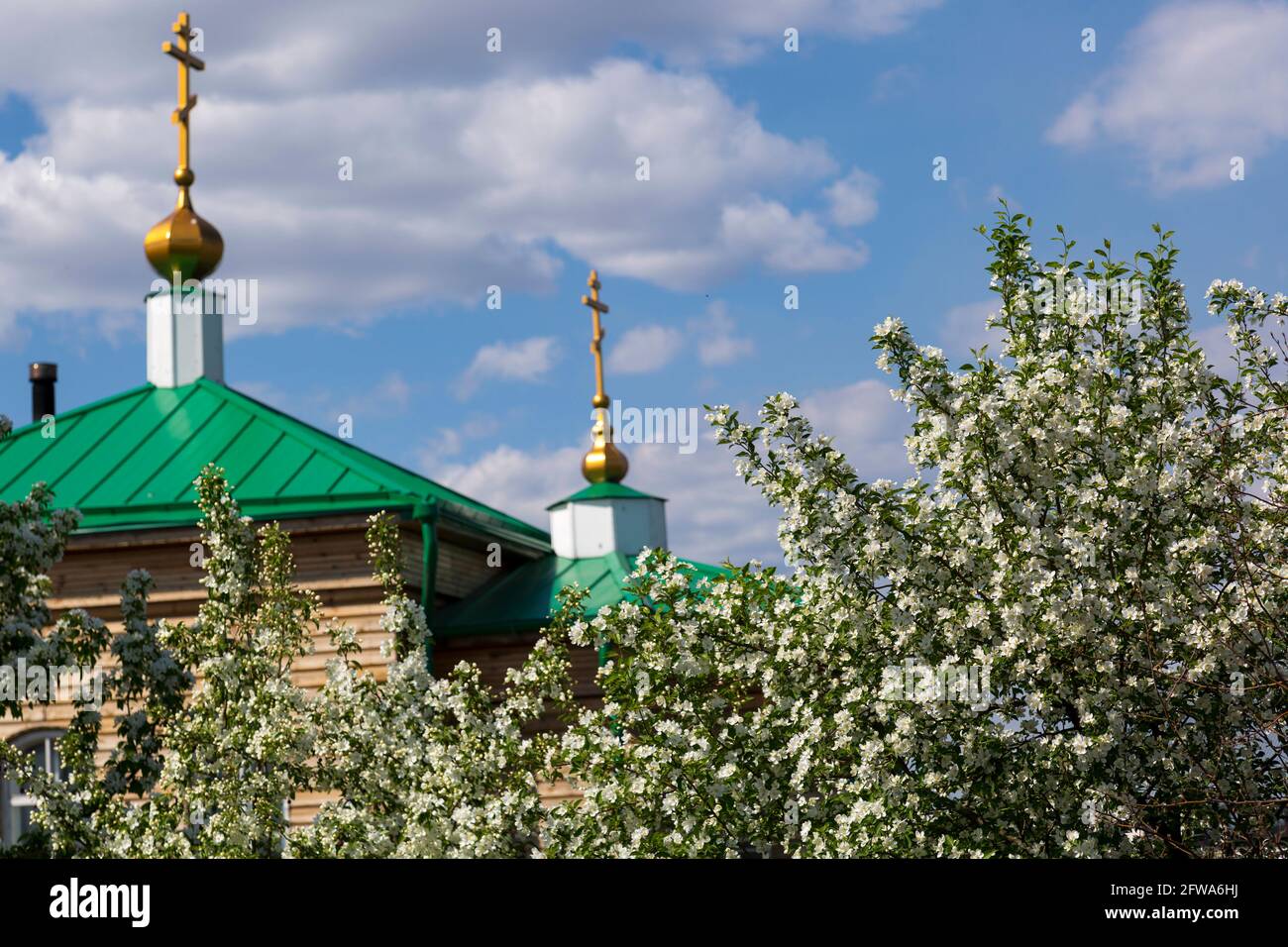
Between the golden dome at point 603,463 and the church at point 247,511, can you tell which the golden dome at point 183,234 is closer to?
the church at point 247,511

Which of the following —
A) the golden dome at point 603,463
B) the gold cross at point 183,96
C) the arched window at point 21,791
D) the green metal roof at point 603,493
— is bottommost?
the arched window at point 21,791

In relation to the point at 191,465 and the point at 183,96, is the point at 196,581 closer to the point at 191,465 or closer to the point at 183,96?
the point at 191,465

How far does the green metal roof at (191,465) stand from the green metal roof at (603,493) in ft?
2.19

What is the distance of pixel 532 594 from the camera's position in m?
17.6

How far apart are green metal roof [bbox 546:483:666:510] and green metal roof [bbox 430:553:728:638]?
70 cm

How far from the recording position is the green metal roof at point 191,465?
624 inches
